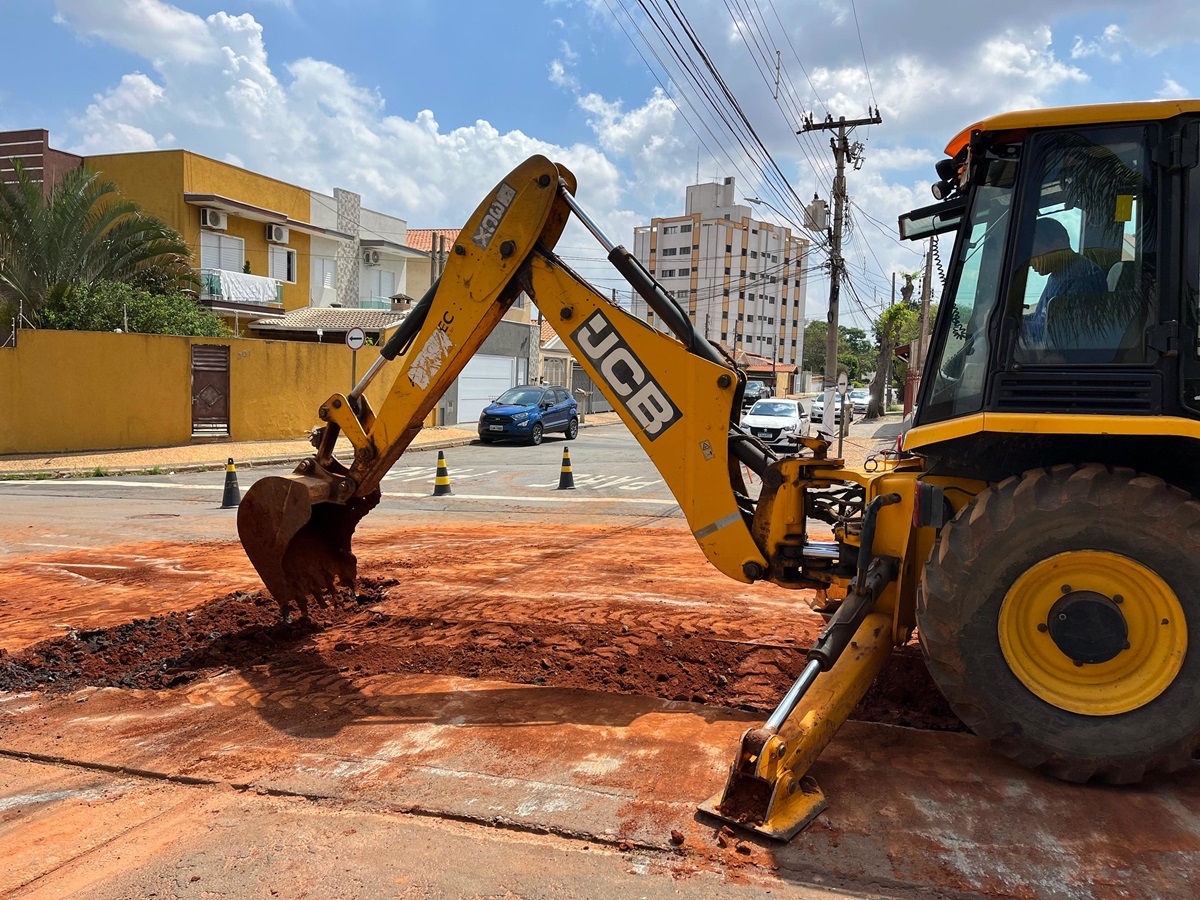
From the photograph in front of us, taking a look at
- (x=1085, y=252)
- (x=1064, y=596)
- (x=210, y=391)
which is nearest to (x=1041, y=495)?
(x=1064, y=596)

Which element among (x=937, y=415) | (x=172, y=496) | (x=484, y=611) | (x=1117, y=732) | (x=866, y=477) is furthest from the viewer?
(x=172, y=496)

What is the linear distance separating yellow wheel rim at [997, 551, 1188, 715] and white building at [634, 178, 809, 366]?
96060 mm

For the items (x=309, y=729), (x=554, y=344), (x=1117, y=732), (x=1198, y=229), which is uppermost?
(x=554, y=344)

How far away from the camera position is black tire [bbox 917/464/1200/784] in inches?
131

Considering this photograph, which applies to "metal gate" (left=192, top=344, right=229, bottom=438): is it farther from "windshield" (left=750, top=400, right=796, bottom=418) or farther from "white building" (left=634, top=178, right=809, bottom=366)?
"white building" (left=634, top=178, right=809, bottom=366)

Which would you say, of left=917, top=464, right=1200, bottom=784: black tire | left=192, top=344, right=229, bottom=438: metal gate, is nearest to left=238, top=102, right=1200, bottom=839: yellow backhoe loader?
left=917, top=464, right=1200, bottom=784: black tire

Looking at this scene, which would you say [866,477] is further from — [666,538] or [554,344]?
[554,344]

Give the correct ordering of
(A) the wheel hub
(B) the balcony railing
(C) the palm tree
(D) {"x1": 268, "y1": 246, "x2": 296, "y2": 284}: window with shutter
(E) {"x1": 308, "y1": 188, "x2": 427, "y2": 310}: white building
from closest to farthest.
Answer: (A) the wheel hub → (C) the palm tree → (B) the balcony railing → (D) {"x1": 268, "y1": 246, "x2": 296, "y2": 284}: window with shutter → (E) {"x1": 308, "y1": 188, "x2": 427, "y2": 310}: white building

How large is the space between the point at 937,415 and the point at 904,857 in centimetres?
205

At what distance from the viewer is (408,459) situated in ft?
65.8

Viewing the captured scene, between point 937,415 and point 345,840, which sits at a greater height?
point 937,415

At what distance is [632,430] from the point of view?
4746 mm

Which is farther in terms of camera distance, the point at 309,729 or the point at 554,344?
the point at 554,344

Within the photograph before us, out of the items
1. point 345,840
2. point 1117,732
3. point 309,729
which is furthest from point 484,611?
point 1117,732
